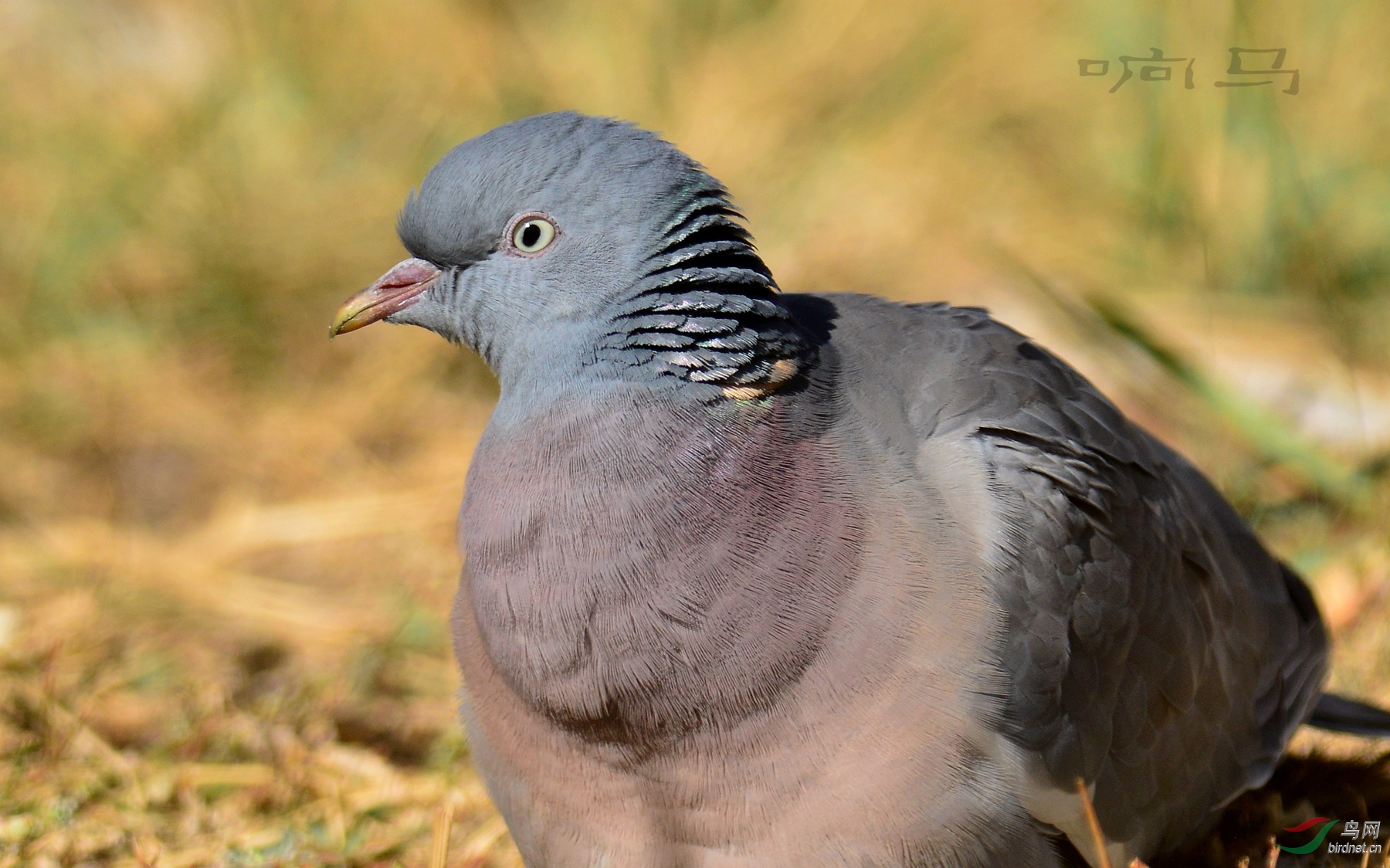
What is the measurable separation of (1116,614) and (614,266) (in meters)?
1.24

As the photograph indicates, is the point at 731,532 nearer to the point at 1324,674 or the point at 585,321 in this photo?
the point at 585,321

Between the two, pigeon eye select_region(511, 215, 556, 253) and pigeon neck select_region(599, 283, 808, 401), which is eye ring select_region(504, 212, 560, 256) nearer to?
pigeon eye select_region(511, 215, 556, 253)

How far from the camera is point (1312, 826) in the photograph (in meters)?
2.96

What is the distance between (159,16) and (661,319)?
6.49 m

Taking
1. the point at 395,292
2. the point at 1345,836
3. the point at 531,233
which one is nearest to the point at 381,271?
the point at 395,292

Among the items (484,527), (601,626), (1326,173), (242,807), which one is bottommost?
(242,807)

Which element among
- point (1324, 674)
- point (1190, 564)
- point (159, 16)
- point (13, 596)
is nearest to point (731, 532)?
point (1190, 564)

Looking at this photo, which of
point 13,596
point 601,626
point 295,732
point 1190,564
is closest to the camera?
point 601,626

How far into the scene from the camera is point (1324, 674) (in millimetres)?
3148

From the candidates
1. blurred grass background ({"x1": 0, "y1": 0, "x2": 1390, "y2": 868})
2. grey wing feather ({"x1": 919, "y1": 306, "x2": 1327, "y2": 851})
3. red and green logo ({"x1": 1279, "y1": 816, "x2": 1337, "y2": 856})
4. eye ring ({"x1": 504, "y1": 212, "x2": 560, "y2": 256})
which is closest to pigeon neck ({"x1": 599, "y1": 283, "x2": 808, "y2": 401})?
eye ring ({"x1": 504, "y1": 212, "x2": 560, "y2": 256})

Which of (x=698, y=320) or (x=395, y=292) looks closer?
(x=698, y=320)

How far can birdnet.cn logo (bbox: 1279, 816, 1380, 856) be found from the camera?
289 cm

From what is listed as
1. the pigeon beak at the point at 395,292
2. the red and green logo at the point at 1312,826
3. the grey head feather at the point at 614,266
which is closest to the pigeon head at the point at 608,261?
the grey head feather at the point at 614,266

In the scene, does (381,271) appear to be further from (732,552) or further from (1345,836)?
(1345,836)
